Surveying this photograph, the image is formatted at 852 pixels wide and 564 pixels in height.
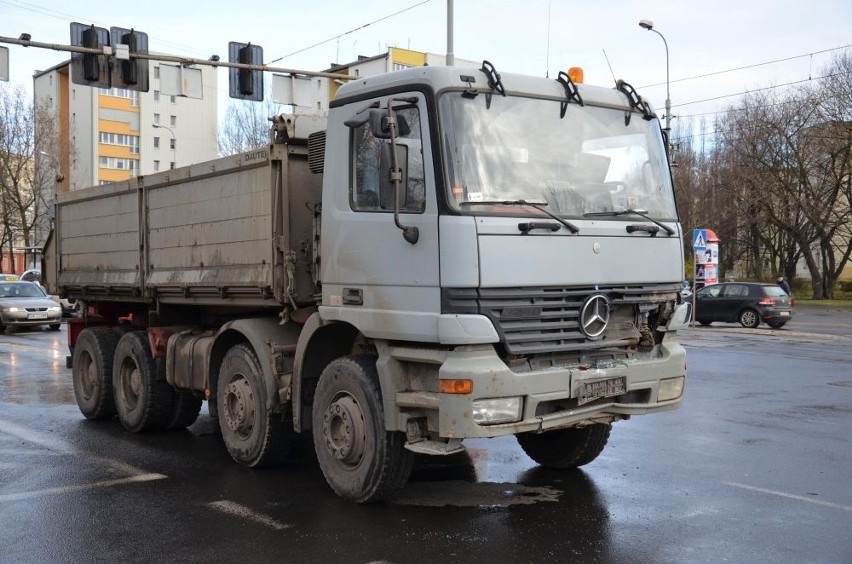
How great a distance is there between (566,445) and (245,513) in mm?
2794

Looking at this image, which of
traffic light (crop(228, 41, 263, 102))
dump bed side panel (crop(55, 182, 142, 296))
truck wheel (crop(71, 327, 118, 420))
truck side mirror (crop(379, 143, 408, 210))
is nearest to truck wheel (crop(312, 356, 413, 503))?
truck side mirror (crop(379, 143, 408, 210))

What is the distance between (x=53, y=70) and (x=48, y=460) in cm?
8286

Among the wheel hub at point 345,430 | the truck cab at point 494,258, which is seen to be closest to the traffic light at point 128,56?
the truck cab at point 494,258

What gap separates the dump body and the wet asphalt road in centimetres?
153

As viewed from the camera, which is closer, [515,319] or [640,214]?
[515,319]

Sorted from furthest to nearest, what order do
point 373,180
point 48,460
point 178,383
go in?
point 178,383 < point 48,460 < point 373,180

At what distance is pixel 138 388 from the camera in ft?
32.3

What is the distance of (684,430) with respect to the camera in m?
9.97

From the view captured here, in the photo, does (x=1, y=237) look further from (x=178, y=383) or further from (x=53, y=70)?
(x=178, y=383)

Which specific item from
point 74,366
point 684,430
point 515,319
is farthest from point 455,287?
point 74,366

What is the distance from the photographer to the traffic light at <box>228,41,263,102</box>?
62.2ft

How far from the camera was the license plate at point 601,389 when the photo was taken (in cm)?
632

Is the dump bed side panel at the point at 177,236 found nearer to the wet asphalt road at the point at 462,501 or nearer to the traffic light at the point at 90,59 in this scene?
the wet asphalt road at the point at 462,501

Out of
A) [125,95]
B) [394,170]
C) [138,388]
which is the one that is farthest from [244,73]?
[125,95]
